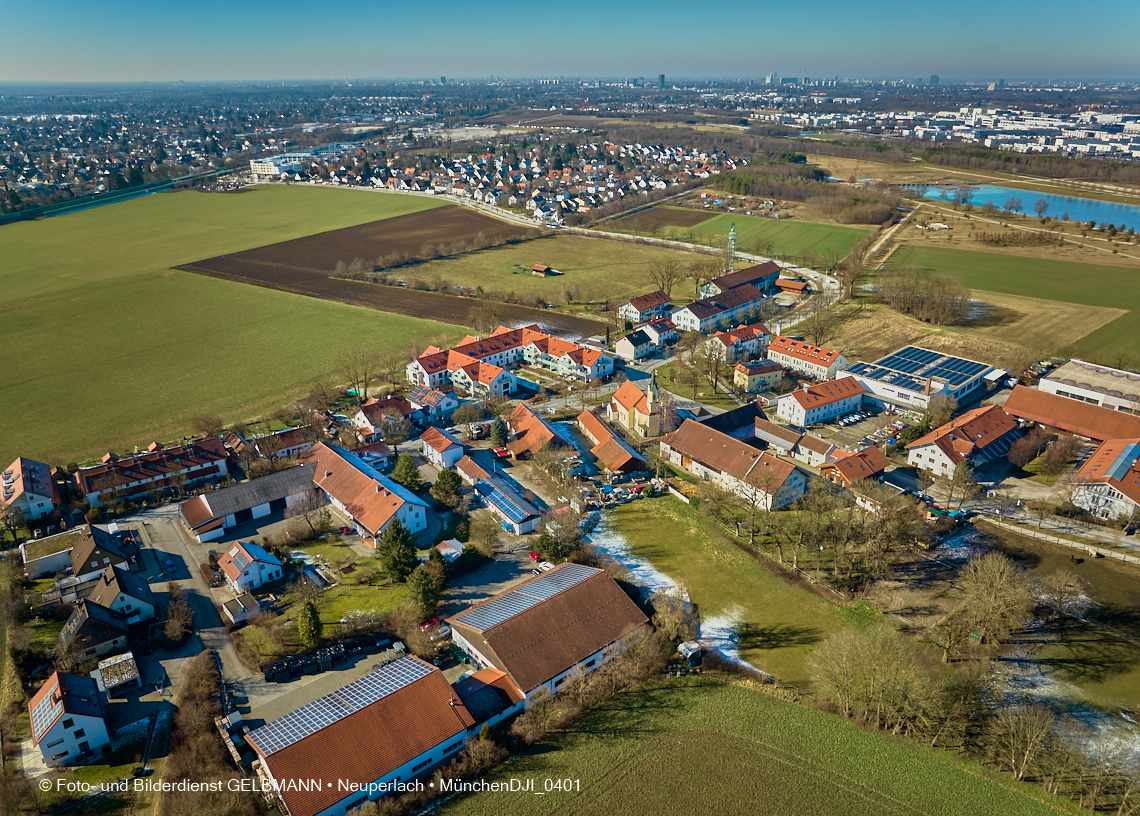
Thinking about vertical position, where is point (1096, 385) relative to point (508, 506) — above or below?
above

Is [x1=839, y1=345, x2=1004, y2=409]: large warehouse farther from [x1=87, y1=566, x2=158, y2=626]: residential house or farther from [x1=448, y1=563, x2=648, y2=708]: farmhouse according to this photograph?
[x1=87, y1=566, x2=158, y2=626]: residential house

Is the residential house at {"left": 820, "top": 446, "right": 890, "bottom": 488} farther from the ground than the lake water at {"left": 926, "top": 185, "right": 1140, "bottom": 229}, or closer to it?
closer to it

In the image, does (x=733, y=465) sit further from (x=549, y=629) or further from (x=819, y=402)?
(x=549, y=629)

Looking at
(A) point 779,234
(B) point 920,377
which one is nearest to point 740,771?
(B) point 920,377

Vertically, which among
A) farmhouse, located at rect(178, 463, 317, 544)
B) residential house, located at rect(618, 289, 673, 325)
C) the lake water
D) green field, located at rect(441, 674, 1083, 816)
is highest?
the lake water

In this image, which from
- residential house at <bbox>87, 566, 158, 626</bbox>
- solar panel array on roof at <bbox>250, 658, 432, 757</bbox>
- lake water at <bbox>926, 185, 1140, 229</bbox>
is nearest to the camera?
solar panel array on roof at <bbox>250, 658, 432, 757</bbox>

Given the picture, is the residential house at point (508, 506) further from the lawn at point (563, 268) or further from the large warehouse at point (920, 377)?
the lawn at point (563, 268)

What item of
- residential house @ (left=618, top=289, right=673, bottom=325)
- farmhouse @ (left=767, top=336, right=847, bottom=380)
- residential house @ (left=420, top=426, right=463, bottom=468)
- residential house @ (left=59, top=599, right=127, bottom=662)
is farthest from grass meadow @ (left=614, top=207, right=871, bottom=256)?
residential house @ (left=59, top=599, right=127, bottom=662)
